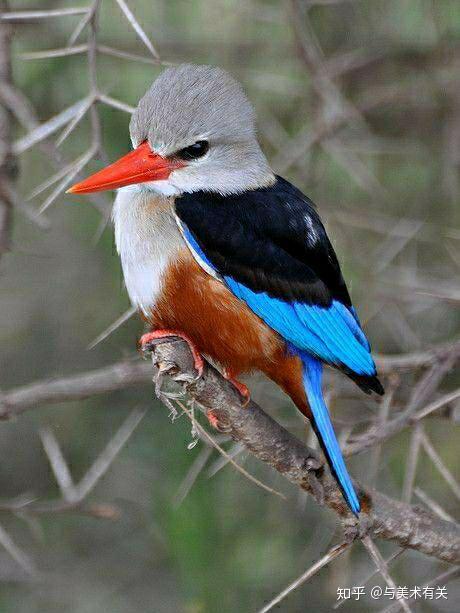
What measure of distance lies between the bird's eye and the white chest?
15 cm

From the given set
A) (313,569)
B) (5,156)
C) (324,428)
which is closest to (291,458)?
(324,428)

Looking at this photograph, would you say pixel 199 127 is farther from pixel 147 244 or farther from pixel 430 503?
pixel 430 503

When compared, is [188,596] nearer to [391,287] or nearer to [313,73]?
[391,287]

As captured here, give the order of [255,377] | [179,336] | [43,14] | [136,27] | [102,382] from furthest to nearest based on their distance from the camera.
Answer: [255,377], [102,382], [179,336], [43,14], [136,27]

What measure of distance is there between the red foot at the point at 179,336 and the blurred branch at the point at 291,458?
2 cm

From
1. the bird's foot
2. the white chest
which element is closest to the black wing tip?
the bird's foot

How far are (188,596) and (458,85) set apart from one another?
7.68 feet

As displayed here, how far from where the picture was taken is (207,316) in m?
2.96

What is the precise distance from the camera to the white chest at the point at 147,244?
2.98 metres

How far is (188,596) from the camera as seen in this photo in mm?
4086

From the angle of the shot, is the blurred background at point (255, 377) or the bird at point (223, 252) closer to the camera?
the bird at point (223, 252)

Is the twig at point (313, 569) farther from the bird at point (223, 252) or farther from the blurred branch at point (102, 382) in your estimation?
the blurred branch at point (102, 382)

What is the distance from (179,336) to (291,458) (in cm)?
46

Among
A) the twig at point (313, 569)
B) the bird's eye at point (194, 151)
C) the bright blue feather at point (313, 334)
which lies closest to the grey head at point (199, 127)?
the bird's eye at point (194, 151)
